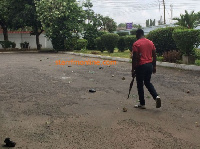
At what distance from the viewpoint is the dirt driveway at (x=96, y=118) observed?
3.54m

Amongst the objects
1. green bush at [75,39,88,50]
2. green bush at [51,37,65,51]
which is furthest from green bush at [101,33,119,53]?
green bush at [51,37,65,51]

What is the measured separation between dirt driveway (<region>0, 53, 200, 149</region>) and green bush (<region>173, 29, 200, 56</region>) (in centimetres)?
435

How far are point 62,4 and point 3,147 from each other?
23936 mm

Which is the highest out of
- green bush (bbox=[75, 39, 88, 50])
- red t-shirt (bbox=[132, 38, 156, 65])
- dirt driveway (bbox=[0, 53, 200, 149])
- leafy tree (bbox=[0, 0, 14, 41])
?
leafy tree (bbox=[0, 0, 14, 41])

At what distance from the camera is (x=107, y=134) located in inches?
150

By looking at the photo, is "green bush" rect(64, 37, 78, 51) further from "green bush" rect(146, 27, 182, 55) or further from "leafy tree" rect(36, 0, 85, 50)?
"green bush" rect(146, 27, 182, 55)

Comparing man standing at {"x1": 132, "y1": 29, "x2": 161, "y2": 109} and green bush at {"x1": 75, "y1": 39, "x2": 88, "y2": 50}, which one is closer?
man standing at {"x1": 132, "y1": 29, "x2": 161, "y2": 109}

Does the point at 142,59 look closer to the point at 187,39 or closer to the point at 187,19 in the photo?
the point at 187,39

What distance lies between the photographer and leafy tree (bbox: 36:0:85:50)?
25.5 meters

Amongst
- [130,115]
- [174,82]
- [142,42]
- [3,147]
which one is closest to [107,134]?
[130,115]

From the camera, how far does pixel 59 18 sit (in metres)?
26.1

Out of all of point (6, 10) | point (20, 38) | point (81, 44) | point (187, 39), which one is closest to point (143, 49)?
point (187, 39)

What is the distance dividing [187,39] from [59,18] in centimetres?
1797

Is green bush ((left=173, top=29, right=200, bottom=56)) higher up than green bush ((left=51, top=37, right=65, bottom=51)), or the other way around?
green bush ((left=51, top=37, right=65, bottom=51))
